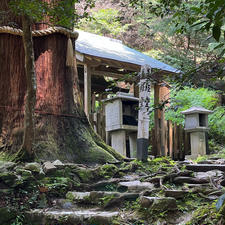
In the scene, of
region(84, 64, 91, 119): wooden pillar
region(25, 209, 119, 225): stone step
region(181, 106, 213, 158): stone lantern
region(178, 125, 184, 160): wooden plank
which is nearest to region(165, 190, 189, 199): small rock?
region(25, 209, 119, 225): stone step

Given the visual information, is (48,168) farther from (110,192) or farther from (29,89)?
(29,89)

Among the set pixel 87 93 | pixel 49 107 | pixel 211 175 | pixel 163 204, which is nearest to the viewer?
pixel 163 204

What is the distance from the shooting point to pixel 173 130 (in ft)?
39.1

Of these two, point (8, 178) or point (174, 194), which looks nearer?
point (174, 194)

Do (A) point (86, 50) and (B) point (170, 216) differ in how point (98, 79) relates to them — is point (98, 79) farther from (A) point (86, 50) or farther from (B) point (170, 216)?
(B) point (170, 216)

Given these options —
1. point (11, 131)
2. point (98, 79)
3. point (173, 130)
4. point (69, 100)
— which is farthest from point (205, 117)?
point (11, 131)

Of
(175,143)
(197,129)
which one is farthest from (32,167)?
(175,143)

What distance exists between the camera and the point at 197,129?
10.4 meters

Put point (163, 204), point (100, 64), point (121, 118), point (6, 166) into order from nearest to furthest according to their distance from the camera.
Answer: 1. point (163, 204)
2. point (6, 166)
3. point (121, 118)
4. point (100, 64)

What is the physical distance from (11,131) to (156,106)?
2891 mm

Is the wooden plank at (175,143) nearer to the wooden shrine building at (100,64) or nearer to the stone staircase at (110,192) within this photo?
the wooden shrine building at (100,64)

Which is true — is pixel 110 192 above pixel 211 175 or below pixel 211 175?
below

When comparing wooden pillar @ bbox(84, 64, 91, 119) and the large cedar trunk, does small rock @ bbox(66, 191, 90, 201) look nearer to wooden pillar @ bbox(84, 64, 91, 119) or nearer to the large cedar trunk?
the large cedar trunk

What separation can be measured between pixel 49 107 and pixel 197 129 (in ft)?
18.7
